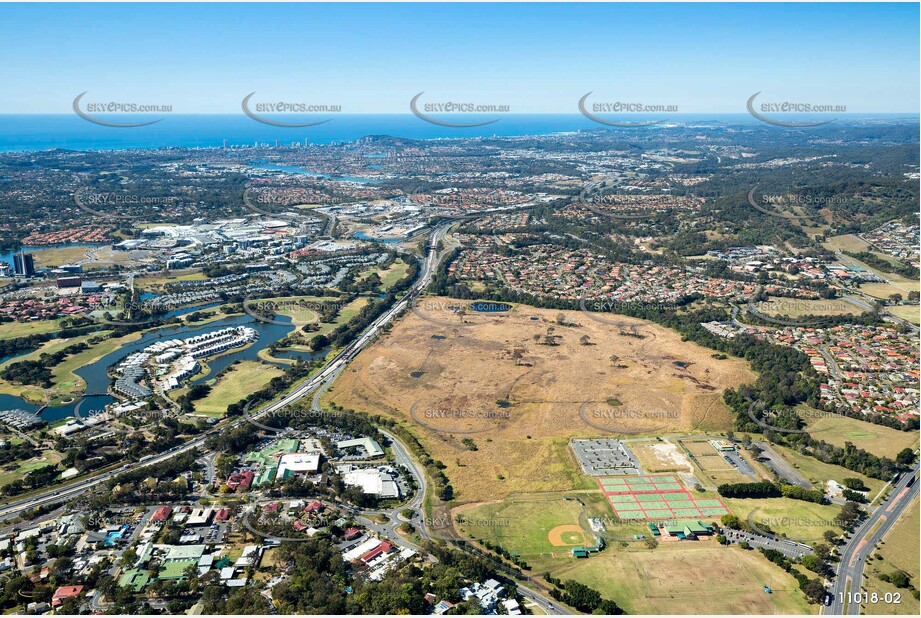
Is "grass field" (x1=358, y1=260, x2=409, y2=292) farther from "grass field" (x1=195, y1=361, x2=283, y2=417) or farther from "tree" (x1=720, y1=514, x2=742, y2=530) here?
"tree" (x1=720, y1=514, x2=742, y2=530)

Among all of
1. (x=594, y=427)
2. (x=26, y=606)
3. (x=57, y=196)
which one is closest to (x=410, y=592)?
(x=26, y=606)

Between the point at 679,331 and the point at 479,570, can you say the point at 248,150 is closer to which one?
the point at 679,331

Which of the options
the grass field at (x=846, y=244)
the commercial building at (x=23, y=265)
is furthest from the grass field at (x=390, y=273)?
the grass field at (x=846, y=244)

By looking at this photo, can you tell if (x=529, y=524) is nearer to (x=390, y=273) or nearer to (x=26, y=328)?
(x=26, y=328)

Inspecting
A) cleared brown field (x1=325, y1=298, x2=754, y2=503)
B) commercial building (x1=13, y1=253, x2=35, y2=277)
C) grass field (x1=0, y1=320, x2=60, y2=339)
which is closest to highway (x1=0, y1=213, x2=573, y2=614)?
cleared brown field (x1=325, y1=298, x2=754, y2=503)

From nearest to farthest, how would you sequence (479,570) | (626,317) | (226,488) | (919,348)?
(479,570) < (226,488) < (919,348) < (626,317)

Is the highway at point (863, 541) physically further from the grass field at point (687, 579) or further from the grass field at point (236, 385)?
the grass field at point (236, 385)

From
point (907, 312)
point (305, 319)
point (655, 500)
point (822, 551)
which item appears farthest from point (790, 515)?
point (305, 319)
